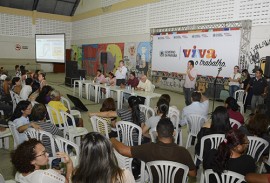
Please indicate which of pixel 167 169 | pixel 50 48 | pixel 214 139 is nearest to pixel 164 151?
pixel 167 169

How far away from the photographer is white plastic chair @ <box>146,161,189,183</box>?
195 centimetres

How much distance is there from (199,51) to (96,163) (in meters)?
9.22

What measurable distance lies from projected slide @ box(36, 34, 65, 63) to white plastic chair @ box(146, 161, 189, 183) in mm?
10282

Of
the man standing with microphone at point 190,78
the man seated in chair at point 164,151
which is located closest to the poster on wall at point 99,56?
the man standing with microphone at point 190,78

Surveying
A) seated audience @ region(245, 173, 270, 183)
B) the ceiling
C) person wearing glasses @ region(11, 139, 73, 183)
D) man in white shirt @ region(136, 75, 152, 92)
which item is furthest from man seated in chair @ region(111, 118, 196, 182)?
the ceiling

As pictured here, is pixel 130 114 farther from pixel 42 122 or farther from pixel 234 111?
pixel 234 111

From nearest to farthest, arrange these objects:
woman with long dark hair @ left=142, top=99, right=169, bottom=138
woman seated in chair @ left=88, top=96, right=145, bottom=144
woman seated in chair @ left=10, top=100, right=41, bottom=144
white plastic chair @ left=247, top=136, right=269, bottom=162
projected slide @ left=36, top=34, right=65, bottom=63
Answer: white plastic chair @ left=247, top=136, right=269, bottom=162 → woman seated in chair @ left=10, top=100, right=41, bottom=144 → woman with long dark hair @ left=142, top=99, right=169, bottom=138 → woman seated in chair @ left=88, top=96, right=145, bottom=144 → projected slide @ left=36, top=34, right=65, bottom=63

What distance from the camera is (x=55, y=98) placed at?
4301 mm

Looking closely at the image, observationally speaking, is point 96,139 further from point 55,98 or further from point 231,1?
point 231,1

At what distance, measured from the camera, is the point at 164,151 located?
81.3 inches

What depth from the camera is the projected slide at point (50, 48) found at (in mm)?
11484

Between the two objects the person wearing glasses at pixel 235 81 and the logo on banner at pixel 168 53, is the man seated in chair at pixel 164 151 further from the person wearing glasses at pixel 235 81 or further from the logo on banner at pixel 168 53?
the logo on banner at pixel 168 53

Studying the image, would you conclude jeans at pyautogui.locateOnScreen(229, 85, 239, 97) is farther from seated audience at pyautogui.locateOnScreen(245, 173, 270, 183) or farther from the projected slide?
the projected slide

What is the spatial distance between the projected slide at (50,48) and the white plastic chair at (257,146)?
33.0 feet
